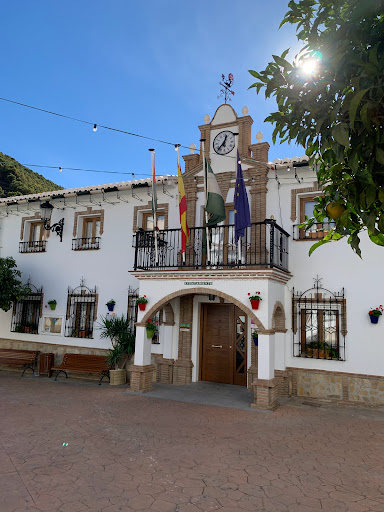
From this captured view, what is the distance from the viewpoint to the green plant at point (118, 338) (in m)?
10.9

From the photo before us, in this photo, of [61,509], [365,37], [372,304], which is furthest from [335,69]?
[372,304]

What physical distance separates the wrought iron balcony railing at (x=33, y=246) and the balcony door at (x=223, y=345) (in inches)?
255

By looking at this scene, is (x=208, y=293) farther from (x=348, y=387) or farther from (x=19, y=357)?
(x=19, y=357)

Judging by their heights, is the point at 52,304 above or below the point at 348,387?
above

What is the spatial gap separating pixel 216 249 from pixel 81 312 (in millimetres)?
5121

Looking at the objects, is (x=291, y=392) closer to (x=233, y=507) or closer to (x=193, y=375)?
(x=193, y=375)

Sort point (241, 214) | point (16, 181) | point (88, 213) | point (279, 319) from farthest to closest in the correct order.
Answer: point (16, 181) → point (88, 213) → point (279, 319) → point (241, 214)

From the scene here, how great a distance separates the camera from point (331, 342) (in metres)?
9.30

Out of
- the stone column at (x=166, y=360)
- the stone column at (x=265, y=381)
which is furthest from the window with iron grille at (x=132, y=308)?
the stone column at (x=265, y=381)

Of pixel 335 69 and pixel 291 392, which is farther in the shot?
pixel 291 392

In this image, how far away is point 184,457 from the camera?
564cm

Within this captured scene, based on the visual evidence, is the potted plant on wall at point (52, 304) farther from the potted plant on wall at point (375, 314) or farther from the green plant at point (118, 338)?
the potted plant on wall at point (375, 314)

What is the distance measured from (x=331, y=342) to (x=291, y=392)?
157cm

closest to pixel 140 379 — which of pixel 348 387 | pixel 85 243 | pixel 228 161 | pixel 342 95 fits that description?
pixel 348 387
